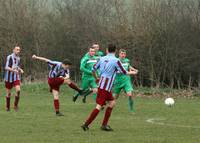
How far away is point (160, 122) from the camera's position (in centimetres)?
1453

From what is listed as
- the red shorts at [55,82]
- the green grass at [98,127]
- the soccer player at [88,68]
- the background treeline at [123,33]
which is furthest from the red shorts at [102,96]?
the background treeline at [123,33]

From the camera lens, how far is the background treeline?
32125 millimetres

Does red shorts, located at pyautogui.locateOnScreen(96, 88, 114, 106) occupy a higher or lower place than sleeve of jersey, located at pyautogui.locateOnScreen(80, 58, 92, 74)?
lower

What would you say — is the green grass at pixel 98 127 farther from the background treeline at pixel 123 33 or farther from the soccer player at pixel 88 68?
the background treeline at pixel 123 33

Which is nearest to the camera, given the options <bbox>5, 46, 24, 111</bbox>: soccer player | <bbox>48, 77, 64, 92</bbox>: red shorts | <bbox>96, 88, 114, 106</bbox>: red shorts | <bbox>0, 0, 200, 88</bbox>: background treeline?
<bbox>96, 88, 114, 106</bbox>: red shorts

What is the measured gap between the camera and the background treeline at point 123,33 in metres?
32.1

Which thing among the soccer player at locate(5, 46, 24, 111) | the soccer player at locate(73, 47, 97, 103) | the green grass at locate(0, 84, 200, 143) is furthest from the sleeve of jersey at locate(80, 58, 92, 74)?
the soccer player at locate(5, 46, 24, 111)

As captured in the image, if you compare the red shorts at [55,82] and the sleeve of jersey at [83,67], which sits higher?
the sleeve of jersey at [83,67]

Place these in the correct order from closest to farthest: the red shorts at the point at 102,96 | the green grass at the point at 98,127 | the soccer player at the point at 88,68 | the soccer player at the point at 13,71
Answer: the green grass at the point at 98,127 → the red shorts at the point at 102,96 → the soccer player at the point at 13,71 → the soccer player at the point at 88,68

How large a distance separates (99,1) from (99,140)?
2726 cm

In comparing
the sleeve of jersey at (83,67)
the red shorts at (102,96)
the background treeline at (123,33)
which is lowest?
the red shorts at (102,96)

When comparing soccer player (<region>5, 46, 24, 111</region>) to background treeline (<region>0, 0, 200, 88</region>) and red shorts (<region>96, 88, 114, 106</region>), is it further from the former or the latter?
background treeline (<region>0, 0, 200, 88</region>)

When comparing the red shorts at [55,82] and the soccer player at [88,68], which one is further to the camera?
the soccer player at [88,68]

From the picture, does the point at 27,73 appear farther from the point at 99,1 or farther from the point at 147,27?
the point at 147,27
